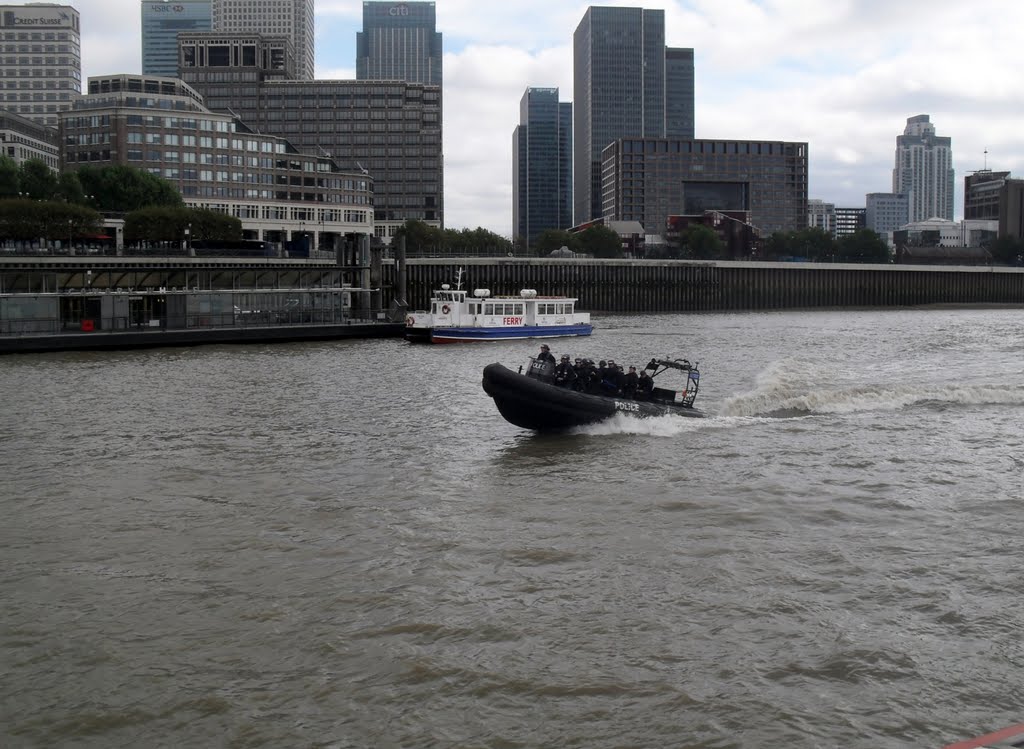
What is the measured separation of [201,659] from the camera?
13539 millimetres

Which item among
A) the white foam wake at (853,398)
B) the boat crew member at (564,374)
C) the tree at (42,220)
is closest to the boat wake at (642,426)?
the boat crew member at (564,374)

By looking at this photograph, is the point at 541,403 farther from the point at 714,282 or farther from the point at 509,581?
the point at 714,282

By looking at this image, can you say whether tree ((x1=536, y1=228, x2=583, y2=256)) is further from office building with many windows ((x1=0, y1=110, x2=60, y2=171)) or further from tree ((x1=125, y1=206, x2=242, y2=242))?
tree ((x1=125, y1=206, x2=242, y2=242))

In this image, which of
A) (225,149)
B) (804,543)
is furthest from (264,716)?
(225,149)

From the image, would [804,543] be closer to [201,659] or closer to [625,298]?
[201,659]

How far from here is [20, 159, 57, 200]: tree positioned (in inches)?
4449

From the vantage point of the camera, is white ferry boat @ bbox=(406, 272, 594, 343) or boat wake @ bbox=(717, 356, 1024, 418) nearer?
boat wake @ bbox=(717, 356, 1024, 418)

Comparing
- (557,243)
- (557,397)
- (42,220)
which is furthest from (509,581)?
(557,243)

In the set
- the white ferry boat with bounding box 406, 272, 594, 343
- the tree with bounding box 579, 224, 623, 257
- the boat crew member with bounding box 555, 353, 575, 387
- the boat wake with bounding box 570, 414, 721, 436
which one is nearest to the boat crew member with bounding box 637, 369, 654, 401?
the boat wake with bounding box 570, 414, 721, 436

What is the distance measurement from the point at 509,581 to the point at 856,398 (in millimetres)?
23674

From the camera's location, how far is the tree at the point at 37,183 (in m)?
113

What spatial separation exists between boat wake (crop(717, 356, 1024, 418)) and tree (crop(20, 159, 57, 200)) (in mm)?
96823

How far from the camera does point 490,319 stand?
74.0 metres

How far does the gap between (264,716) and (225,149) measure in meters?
147
